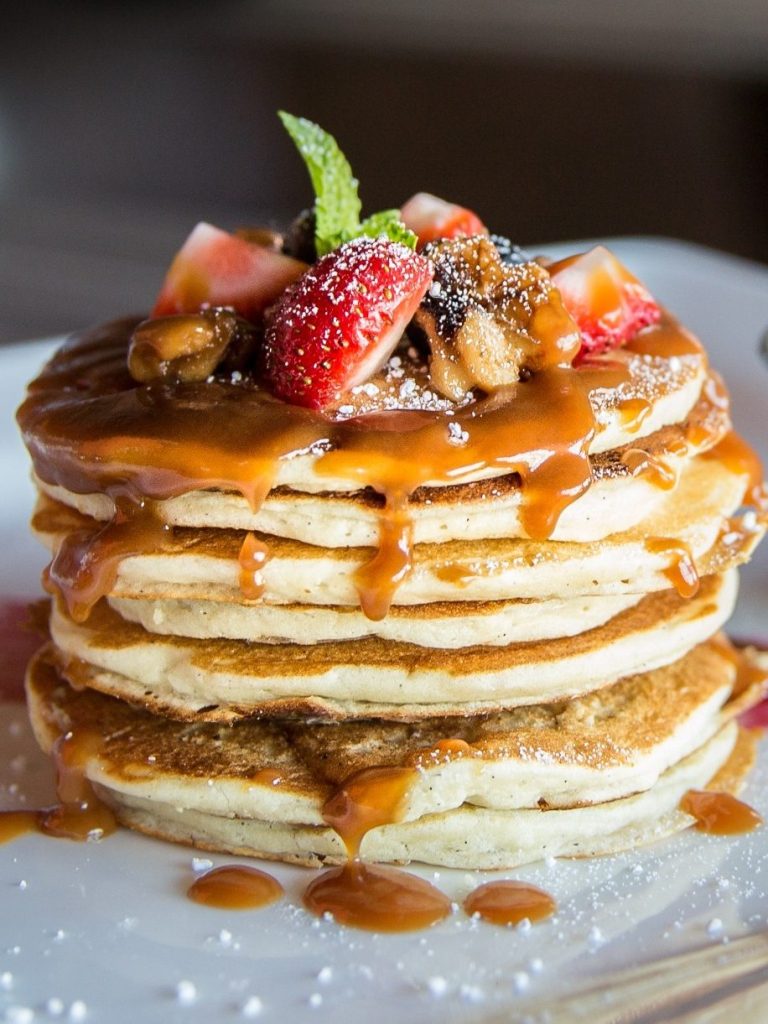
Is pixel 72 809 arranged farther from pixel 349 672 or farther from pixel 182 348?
pixel 182 348

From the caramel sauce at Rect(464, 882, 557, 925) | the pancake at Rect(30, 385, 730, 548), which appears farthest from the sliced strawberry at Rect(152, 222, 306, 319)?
the caramel sauce at Rect(464, 882, 557, 925)

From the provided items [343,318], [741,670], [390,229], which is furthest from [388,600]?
[741,670]

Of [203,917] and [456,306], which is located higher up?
[456,306]

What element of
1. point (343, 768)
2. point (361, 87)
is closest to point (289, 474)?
point (343, 768)

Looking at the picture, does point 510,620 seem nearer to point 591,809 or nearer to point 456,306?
point 591,809

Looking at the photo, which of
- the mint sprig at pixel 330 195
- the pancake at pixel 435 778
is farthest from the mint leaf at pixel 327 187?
the pancake at pixel 435 778

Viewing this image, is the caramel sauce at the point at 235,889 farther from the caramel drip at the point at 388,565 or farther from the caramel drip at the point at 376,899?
the caramel drip at the point at 388,565

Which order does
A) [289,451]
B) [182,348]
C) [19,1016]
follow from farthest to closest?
[182,348], [289,451], [19,1016]
